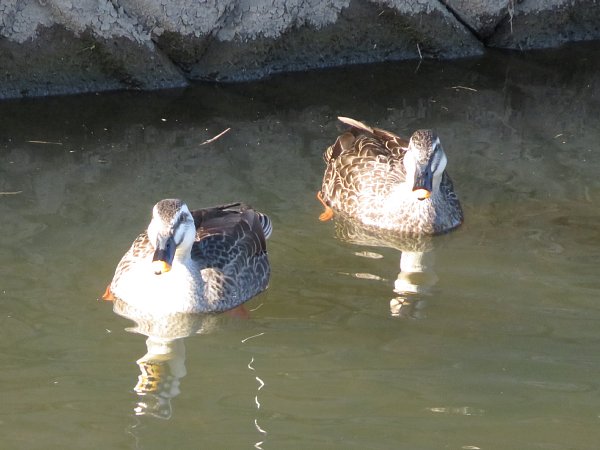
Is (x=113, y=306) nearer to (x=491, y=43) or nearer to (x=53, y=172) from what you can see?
(x=53, y=172)

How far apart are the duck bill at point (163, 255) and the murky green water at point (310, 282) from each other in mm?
384

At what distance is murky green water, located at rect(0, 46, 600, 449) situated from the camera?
600 cm

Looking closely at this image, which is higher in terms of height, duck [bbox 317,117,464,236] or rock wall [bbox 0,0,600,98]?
rock wall [bbox 0,0,600,98]

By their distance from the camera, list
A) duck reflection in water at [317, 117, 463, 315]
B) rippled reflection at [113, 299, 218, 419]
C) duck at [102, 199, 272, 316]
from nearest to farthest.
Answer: rippled reflection at [113, 299, 218, 419], duck at [102, 199, 272, 316], duck reflection in water at [317, 117, 463, 315]

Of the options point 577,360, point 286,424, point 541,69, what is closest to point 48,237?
point 286,424

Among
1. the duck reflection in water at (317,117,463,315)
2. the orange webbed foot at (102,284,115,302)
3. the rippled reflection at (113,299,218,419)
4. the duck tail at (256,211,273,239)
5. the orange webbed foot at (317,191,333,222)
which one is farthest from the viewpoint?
the orange webbed foot at (317,191,333,222)

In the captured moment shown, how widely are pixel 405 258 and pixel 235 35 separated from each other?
381 centimetres

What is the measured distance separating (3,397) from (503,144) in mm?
5322

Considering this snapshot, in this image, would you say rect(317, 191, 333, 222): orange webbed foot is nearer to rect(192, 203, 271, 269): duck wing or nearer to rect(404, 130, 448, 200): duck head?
rect(404, 130, 448, 200): duck head

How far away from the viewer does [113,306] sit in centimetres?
734

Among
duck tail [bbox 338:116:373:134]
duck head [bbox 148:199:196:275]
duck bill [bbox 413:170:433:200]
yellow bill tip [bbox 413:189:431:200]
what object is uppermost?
duck tail [bbox 338:116:373:134]

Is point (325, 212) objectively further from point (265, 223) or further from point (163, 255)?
point (163, 255)

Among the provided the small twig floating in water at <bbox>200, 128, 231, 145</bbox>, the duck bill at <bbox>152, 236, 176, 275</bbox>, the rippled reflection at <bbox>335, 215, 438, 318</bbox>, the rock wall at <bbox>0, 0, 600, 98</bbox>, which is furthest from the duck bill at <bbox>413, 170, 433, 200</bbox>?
the rock wall at <bbox>0, 0, 600, 98</bbox>

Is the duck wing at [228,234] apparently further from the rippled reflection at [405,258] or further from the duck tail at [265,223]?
the rippled reflection at [405,258]
